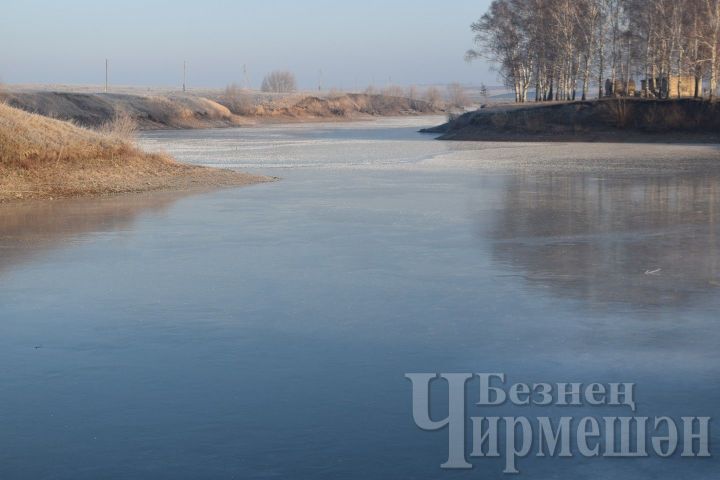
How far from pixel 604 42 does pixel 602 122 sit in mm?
7941

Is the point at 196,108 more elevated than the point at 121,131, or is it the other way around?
the point at 196,108

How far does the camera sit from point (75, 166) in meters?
22.4

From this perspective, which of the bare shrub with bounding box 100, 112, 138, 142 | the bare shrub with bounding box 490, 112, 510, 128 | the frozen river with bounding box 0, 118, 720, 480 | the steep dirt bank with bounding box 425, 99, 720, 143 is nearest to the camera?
the frozen river with bounding box 0, 118, 720, 480

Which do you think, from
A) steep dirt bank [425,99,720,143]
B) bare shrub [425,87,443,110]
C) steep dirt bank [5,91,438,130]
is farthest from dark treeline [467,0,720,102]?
bare shrub [425,87,443,110]

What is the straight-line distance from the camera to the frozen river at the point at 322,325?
18.6ft

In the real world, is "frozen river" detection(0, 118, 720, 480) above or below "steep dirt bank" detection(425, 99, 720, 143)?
below

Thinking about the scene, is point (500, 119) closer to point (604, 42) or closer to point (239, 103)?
point (604, 42)

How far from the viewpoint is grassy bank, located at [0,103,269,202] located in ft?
68.6

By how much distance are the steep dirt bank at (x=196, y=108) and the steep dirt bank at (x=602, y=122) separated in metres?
28.2

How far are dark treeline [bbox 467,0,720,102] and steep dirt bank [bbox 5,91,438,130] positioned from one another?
2731 centimetres

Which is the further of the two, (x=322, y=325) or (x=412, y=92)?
(x=412, y=92)

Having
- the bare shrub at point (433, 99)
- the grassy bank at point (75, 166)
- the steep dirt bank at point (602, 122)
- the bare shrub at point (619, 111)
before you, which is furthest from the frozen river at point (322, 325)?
the bare shrub at point (433, 99)

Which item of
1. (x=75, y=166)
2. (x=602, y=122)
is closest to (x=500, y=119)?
(x=602, y=122)

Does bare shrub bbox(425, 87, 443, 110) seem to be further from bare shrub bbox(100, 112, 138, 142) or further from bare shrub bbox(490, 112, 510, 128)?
bare shrub bbox(100, 112, 138, 142)
